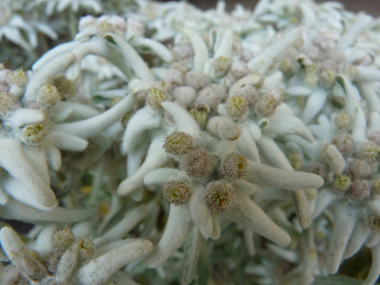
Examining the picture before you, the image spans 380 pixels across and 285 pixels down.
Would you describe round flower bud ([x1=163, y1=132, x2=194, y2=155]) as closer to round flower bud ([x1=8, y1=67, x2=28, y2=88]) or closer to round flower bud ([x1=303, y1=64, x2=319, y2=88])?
round flower bud ([x1=8, y1=67, x2=28, y2=88])

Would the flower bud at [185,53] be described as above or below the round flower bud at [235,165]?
above

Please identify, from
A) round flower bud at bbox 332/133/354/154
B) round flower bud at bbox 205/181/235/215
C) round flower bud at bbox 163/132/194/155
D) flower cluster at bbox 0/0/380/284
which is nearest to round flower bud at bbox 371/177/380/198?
flower cluster at bbox 0/0/380/284

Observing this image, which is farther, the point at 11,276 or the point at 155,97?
the point at 155,97

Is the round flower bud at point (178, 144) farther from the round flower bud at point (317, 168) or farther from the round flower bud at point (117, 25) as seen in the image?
the round flower bud at point (117, 25)

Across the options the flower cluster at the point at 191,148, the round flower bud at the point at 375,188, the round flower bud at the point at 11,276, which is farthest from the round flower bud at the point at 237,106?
the round flower bud at the point at 11,276

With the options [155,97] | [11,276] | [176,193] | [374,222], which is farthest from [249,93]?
[11,276]

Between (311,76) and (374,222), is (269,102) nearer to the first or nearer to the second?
(311,76)
